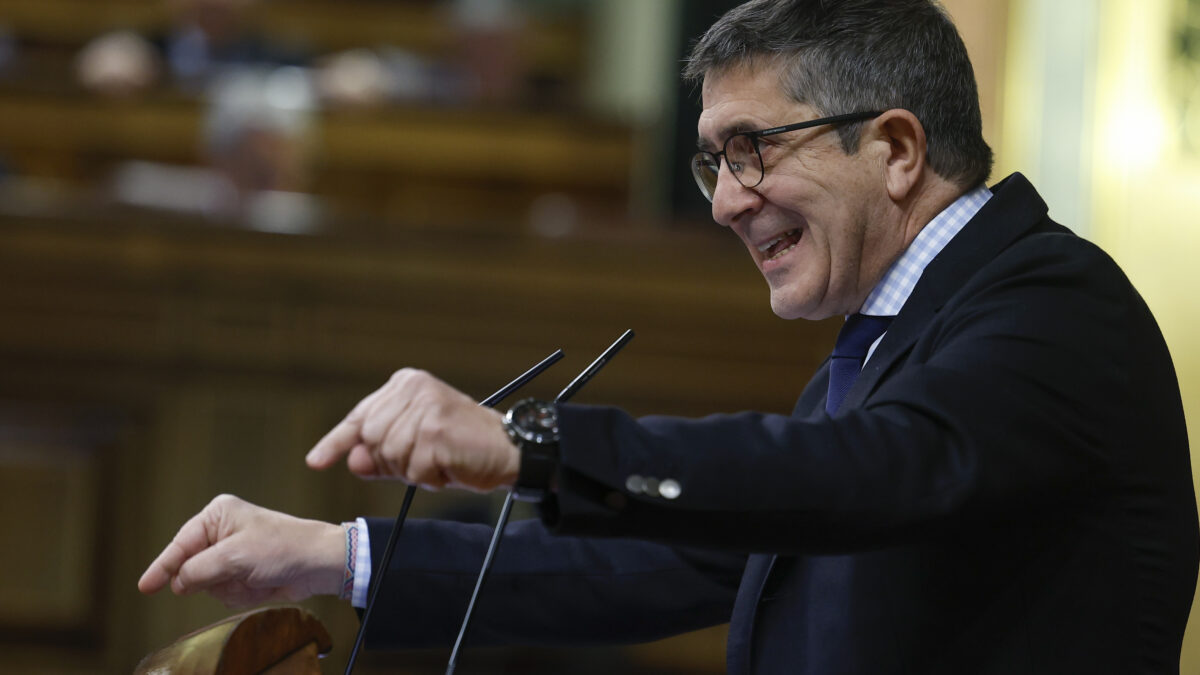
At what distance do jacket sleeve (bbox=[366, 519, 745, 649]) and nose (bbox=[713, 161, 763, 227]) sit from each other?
37 cm

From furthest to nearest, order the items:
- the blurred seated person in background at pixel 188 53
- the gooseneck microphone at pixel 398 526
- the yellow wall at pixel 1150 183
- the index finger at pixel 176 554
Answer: the blurred seated person in background at pixel 188 53 < the yellow wall at pixel 1150 183 < the index finger at pixel 176 554 < the gooseneck microphone at pixel 398 526

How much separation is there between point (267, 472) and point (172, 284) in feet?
1.52

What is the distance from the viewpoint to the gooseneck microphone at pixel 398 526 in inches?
47.4

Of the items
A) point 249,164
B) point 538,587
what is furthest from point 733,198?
point 249,164

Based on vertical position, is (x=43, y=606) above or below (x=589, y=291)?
below

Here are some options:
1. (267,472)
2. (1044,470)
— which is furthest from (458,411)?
(267,472)

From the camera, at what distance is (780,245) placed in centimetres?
146

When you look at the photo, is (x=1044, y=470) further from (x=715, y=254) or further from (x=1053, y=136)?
(x=1053, y=136)

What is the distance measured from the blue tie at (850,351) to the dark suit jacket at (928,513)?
85 millimetres

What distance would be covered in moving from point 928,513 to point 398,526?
1.71 ft

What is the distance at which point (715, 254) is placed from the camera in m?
2.99

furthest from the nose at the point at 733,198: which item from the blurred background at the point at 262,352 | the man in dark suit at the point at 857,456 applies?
the blurred background at the point at 262,352

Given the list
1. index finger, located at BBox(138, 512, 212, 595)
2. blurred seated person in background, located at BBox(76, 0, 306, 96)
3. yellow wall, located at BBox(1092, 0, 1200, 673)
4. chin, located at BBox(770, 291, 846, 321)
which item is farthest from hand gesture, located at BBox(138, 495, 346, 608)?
blurred seated person in background, located at BBox(76, 0, 306, 96)

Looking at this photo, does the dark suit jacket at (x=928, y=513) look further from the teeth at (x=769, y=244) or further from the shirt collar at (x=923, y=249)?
the teeth at (x=769, y=244)
